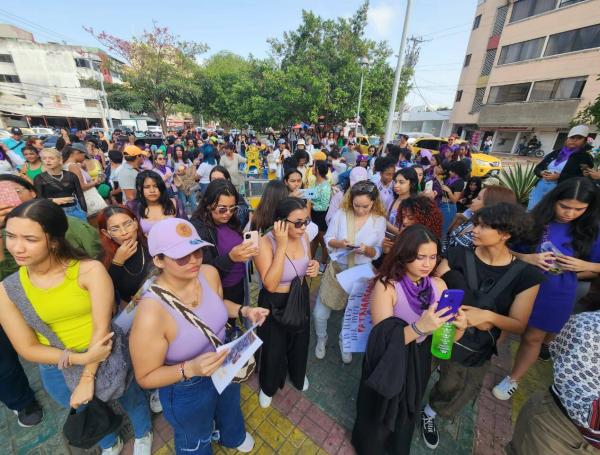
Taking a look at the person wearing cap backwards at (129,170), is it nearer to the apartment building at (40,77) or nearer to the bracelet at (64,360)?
the bracelet at (64,360)

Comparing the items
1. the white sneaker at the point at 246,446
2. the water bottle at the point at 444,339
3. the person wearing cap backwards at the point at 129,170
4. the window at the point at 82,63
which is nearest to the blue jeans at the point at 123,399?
the white sneaker at the point at 246,446

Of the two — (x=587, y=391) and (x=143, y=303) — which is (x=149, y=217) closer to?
(x=143, y=303)

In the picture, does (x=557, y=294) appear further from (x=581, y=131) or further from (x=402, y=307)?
(x=581, y=131)

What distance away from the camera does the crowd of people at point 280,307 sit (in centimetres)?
151

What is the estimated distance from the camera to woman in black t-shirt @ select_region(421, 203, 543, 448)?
6.82 feet

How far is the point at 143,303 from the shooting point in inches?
55.9

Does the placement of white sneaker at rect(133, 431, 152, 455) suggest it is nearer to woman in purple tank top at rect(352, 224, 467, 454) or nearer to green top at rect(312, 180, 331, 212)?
woman in purple tank top at rect(352, 224, 467, 454)

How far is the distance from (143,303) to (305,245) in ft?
4.93

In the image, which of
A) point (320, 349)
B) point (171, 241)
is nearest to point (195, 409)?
point (171, 241)

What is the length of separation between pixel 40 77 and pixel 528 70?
58.9 meters

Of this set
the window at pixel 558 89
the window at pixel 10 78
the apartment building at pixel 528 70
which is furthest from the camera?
the window at pixel 10 78

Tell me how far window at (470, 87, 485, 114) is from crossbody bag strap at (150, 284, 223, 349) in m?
34.5

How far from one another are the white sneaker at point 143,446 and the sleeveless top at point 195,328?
52.3 inches

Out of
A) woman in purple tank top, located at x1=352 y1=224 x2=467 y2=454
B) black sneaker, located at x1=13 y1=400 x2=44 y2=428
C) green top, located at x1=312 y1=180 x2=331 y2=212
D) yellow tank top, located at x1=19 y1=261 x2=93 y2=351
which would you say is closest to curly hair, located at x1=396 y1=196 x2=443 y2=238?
woman in purple tank top, located at x1=352 y1=224 x2=467 y2=454
